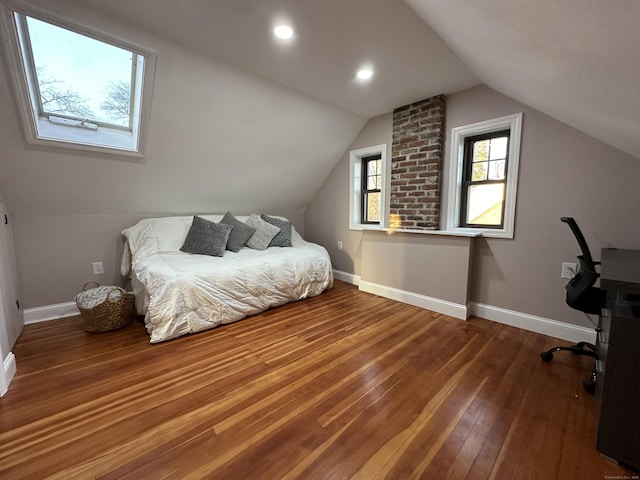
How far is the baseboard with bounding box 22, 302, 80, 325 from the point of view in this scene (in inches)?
98.9

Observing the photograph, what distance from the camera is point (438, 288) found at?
287 centimetres

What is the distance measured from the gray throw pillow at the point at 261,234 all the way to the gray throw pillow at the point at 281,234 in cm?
8

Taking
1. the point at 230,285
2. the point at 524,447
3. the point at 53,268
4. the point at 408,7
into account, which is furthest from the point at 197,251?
the point at 524,447

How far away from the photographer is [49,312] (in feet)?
8.55

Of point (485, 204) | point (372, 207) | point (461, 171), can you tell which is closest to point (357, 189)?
point (372, 207)

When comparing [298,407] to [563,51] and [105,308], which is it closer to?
[105,308]

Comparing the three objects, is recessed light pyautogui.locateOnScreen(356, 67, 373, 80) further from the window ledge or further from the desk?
the desk

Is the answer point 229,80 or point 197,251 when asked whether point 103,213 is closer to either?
point 197,251

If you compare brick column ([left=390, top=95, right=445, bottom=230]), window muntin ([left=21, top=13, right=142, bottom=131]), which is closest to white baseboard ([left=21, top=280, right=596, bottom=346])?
brick column ([left=390, top=95, right=445, bottom=230])

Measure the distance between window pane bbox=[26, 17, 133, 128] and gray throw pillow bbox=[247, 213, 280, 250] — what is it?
5.86 feet

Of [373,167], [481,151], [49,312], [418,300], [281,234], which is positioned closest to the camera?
[49,312]

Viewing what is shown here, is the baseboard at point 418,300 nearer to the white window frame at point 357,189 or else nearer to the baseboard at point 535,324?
the baseboard at point 535,324

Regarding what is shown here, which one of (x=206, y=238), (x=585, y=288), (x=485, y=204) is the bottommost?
(x=585, y=288)

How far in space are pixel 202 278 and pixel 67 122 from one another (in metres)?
1.73
